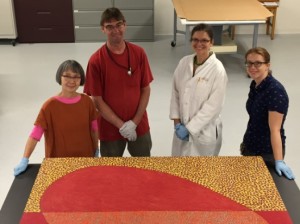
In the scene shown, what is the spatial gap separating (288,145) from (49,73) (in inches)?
122

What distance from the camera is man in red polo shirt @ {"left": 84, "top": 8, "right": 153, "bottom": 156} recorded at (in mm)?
2398

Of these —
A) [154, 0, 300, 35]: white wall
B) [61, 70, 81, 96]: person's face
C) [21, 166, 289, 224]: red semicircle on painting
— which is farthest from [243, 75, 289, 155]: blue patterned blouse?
[154, 0, 300, 35]: white wall

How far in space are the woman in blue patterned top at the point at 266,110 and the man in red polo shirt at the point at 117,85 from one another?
67 centimetres

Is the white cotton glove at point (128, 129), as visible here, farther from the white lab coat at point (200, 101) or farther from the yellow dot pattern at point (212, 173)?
the yellow dot pattern at point (212, 173)

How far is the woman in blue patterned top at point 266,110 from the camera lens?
2.13 m

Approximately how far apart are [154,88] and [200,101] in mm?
2390

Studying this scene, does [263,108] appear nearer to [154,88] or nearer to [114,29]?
[114,29]

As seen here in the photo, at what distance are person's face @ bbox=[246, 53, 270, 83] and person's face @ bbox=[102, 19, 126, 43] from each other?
715 millimetres

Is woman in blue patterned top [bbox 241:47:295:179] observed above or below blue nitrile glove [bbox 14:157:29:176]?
above

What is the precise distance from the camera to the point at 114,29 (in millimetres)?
2352

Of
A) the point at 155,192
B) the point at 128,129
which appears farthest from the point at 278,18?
the point at 155,192

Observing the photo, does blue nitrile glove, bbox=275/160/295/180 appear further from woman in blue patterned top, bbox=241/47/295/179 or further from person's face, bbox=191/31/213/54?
person's face, bbox=191/31/213/54

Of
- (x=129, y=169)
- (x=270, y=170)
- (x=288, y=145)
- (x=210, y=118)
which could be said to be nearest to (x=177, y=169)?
(x=129, y=169)

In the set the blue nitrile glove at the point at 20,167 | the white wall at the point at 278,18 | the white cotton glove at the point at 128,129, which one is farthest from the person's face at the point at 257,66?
the white wall at the point at 278,18
